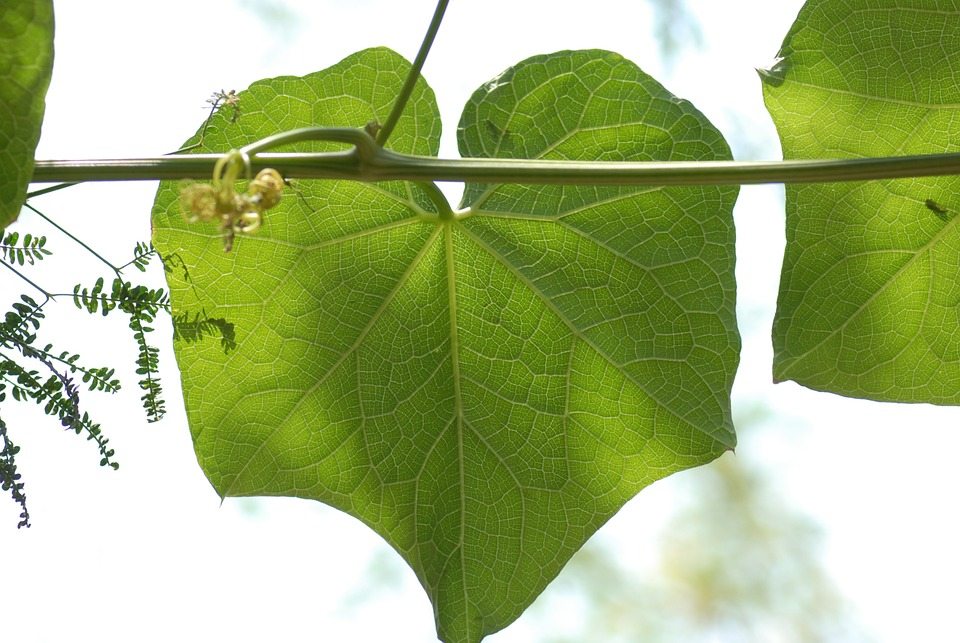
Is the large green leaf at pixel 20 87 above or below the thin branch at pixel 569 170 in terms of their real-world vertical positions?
below

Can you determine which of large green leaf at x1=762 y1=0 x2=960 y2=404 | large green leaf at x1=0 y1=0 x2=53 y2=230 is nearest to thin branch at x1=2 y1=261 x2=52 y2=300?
large green leaf at x1=0 y1=0 x2=53 y2=230

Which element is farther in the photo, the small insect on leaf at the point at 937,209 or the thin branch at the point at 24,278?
the small insect on leaf at the point at 937,209

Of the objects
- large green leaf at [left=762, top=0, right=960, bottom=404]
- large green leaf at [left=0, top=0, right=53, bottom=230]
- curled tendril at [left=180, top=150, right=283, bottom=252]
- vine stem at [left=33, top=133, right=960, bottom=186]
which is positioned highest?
large green leaf at [left=762, top=0, right=960, bottom=404]

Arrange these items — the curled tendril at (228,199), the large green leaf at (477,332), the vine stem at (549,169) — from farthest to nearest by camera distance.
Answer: the large green leaf at (477,332), the vine stem at (549,169), the curled tendril at (228,199)

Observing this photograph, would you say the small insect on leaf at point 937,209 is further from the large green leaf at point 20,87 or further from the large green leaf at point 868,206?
the large green leaf at point 20,87

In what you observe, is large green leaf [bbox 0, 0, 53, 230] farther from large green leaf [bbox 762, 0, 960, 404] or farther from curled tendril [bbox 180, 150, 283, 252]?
large green leaf [bbox 762, 0, 960, 404]

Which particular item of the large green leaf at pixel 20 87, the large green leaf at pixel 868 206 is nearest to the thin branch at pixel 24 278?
the large green leaf at pixel 20 87

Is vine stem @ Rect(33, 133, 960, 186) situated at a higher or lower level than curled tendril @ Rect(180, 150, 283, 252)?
higher

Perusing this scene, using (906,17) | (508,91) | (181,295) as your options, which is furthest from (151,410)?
(906,17)
